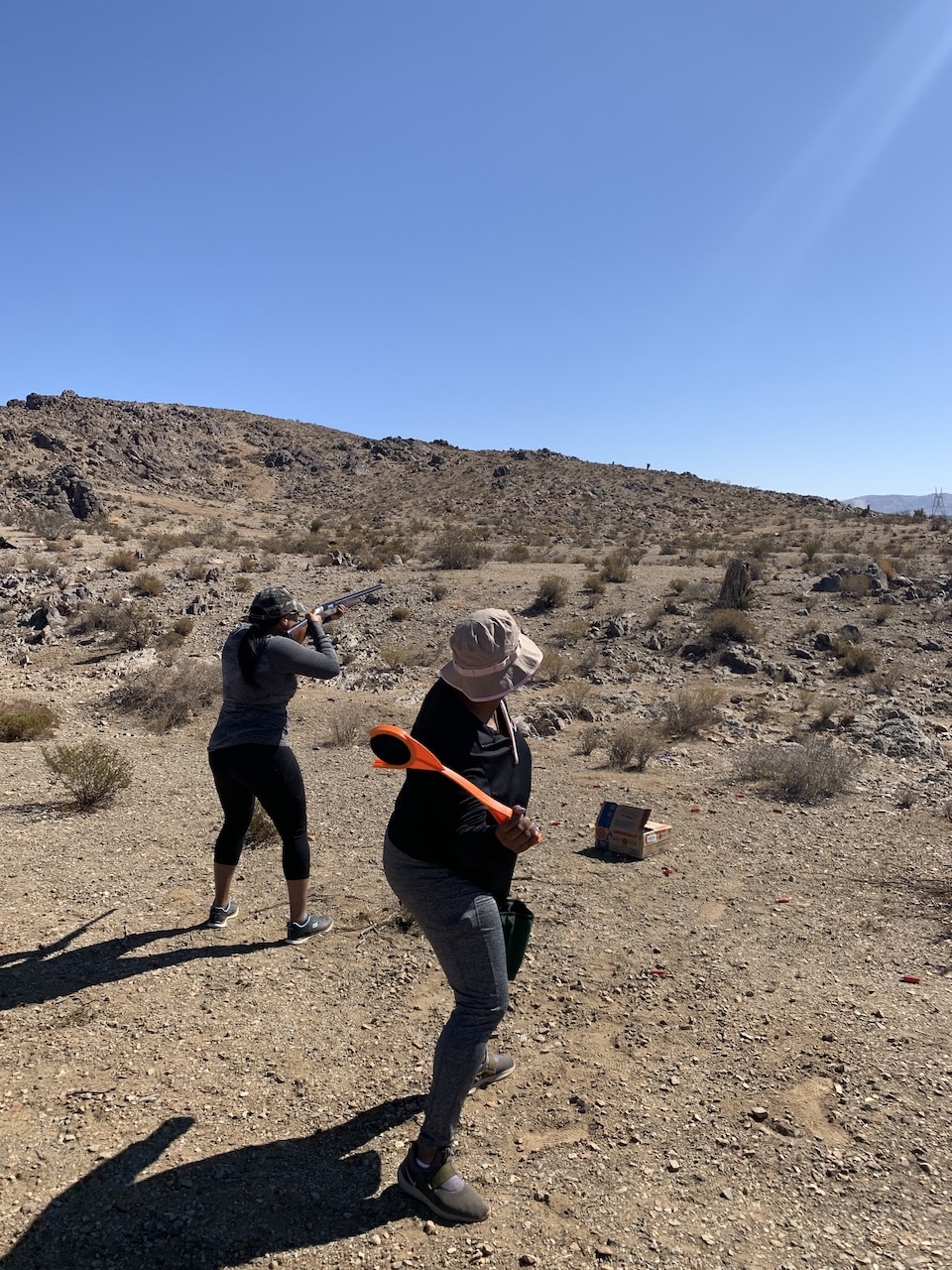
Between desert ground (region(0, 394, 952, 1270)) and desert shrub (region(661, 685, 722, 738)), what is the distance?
5 cm

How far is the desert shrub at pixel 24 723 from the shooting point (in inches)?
366

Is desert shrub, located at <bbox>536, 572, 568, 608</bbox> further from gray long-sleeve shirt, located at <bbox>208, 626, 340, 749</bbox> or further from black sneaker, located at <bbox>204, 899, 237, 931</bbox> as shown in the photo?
gray long-sleeve shirt, located at <bbox>208, 626, 340, 749</bbox>

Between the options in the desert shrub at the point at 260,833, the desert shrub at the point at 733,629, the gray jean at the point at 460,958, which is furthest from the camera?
the desert shrub at the point at 733,629

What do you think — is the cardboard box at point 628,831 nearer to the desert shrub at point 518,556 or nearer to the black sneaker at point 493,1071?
the black sneaker at point 493,1071

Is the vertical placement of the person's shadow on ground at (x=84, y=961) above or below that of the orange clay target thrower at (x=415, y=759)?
below

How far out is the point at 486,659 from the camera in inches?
100

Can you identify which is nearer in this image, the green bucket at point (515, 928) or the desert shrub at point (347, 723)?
the green bucket at point (515, 928)

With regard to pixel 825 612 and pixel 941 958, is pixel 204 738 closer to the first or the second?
pixel 941 958

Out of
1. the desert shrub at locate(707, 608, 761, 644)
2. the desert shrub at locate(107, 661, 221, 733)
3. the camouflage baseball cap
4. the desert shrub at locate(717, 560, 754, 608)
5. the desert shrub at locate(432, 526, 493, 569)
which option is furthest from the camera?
the desert shrub at locate(432, 526, 493, 569)

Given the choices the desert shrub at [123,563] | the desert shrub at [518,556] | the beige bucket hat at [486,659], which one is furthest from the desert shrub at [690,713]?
the desert shrub at [123,563]

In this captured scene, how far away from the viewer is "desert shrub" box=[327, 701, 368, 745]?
9672 millimetres

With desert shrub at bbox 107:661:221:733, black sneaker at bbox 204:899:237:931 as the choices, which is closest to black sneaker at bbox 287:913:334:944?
black sneaker at bbox 204:899:237:931

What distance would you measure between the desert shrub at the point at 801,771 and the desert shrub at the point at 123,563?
641 inches

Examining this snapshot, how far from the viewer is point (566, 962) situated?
15.0ft
